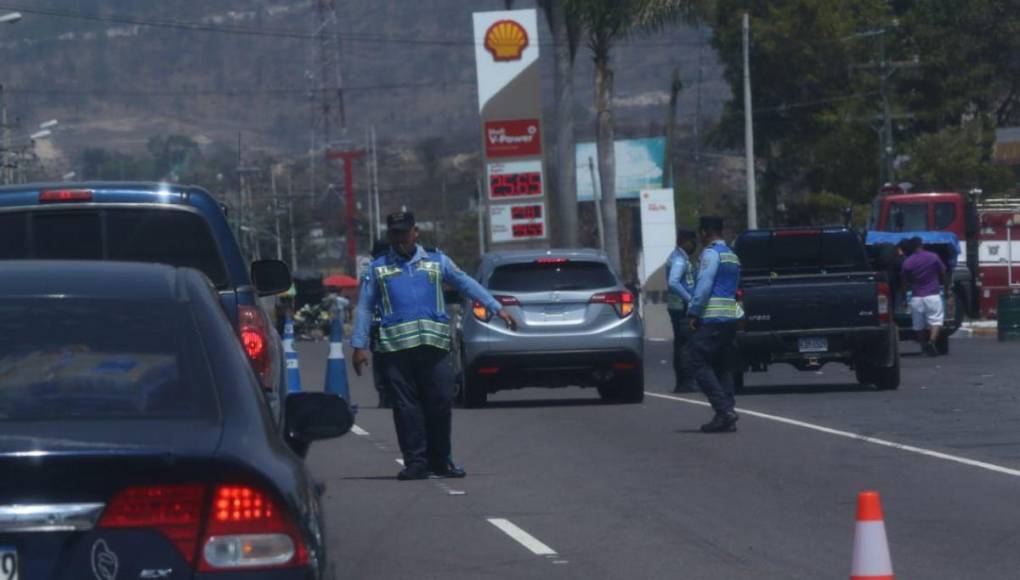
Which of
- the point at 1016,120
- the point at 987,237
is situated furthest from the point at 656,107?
the point at 987,237

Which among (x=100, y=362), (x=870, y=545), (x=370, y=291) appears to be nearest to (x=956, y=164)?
(x=370, y=291)

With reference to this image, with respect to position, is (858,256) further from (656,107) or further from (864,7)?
(656,107)

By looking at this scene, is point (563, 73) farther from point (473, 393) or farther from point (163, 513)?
point (163, 513)

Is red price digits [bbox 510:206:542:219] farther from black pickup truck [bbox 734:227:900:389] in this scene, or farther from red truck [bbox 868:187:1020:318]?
black pickup truck [bbox 734:227:900:389]

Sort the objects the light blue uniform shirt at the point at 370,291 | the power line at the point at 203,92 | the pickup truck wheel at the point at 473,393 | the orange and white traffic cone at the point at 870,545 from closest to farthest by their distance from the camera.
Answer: the orange and white traffic cone at the point at 870,545 < the light blue uniform shirt at the point at 370,291 < the pickup truck wheel at the point at 473,393 < the power line at the point at 203,92

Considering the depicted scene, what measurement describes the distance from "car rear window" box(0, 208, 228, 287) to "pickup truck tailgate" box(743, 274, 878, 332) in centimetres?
1142

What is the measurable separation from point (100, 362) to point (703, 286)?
37.5ft

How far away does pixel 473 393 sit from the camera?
20.2 m

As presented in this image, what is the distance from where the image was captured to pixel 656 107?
647ft

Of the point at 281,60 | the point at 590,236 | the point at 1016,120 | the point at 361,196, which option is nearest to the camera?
the point at 1016,120

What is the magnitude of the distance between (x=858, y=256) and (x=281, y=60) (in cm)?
17570

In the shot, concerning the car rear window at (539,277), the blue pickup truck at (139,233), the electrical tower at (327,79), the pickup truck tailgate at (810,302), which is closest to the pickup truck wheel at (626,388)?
the car rear window at (539,277)

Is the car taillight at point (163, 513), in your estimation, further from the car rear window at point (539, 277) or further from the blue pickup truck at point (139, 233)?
the car rear window at point (539, 277)

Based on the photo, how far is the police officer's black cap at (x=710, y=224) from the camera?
1695 cm
